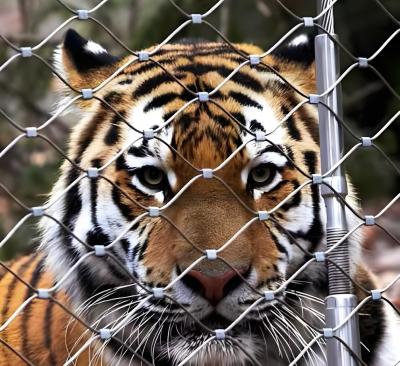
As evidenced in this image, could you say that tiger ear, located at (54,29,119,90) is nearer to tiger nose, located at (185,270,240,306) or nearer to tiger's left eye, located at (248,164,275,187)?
tiger's left eye, located at (248,164,275,187)

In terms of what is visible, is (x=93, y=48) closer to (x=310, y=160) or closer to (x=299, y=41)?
(x=299, y=41)

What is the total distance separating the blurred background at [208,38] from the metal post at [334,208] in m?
2.51

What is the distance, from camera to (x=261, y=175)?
237 cm

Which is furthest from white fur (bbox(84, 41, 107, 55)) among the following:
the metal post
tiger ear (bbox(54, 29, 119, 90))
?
the metal post

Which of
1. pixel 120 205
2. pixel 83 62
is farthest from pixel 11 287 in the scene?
pixel 83 62

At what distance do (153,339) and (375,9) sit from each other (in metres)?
3.97

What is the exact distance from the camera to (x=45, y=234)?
2.66 m

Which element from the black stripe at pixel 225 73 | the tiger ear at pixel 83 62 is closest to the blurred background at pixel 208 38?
the tiger ear at pixel 83 62

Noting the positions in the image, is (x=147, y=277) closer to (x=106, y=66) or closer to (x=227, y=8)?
(x=106, y=66)

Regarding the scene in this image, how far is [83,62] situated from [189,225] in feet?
2.39

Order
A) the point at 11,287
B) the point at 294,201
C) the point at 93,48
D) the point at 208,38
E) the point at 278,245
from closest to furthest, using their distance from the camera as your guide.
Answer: the point at 278,245, the point at 294,201, the point at 93,48, the point at 11,287, the point at 208,38

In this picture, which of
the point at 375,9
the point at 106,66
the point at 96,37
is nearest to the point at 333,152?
the point at 106,66

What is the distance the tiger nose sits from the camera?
2.08 meters

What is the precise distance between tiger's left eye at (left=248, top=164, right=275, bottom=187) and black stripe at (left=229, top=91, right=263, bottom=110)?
0.18m
